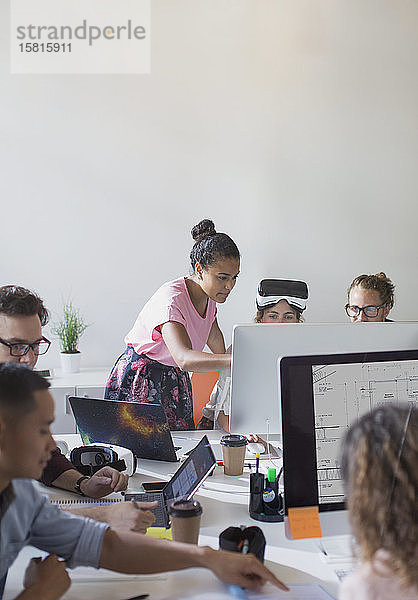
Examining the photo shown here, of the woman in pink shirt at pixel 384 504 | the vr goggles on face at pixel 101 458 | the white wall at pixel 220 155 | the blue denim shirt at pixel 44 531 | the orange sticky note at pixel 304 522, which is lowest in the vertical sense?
the vr goggles on face at pixel 101 458

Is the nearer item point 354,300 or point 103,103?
point 354,300

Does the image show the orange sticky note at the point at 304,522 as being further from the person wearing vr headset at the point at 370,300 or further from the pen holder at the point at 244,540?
the person wearing vr headset at the point at 370,300

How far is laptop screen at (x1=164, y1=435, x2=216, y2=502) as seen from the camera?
150cm

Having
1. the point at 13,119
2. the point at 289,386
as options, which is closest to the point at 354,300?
the point at 289,386

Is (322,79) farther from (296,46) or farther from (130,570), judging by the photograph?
(130,570)

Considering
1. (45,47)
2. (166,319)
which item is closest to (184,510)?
(166,319)

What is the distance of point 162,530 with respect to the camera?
143cm

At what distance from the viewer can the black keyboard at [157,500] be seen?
1.47 meters

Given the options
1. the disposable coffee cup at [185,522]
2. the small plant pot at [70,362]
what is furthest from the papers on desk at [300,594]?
the small plant pot at [70,362]

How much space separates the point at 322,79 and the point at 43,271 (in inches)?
75.2

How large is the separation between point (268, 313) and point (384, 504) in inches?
77.7

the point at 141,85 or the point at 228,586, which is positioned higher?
the point at 141,85

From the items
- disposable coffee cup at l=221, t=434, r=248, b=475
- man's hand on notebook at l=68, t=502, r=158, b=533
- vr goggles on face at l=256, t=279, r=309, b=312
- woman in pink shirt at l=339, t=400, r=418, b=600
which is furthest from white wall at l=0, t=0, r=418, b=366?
woman in pink shirt at l=339, t=400, r=418, b=600

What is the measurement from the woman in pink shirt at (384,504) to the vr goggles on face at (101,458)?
3.22ft
